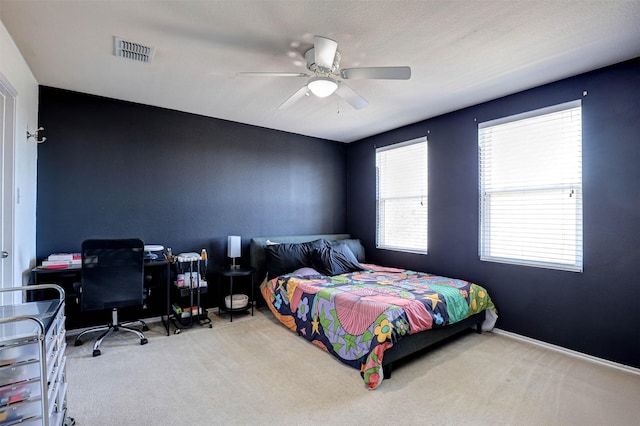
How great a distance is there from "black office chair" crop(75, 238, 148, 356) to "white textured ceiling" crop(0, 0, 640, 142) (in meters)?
1.62

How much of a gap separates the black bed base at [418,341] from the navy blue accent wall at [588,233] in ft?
1.73

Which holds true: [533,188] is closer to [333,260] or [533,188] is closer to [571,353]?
[571,353]

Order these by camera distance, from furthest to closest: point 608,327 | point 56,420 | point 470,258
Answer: point 470,258 → point 608,327 → point 56,420

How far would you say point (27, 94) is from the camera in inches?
106

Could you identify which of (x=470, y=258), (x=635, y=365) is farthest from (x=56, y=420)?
(x=635, y=365)

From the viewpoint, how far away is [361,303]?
261 cm

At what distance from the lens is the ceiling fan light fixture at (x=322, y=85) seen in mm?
2336

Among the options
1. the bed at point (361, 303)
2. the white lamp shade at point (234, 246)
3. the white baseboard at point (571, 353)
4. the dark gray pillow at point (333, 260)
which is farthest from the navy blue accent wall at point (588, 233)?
the white lamp shade at point (234, 246)

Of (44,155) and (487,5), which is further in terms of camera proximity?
(44,155)

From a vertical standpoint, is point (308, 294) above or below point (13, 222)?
below

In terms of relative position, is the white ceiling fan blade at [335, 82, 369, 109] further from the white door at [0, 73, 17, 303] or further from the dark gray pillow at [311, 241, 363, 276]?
the white door at [0, 73, 17, 303]

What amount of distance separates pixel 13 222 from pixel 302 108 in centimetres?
291

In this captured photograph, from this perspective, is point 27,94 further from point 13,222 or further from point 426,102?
point 426,102

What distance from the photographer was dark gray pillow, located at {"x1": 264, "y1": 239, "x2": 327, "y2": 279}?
3896mm
